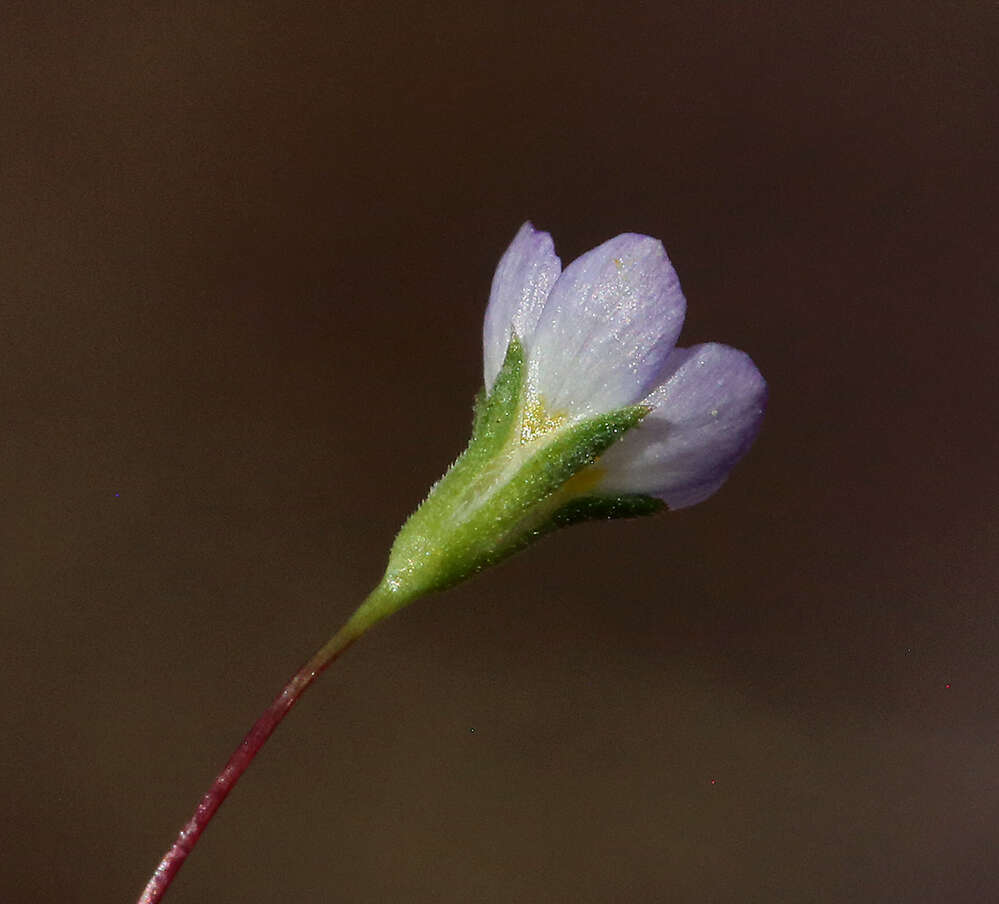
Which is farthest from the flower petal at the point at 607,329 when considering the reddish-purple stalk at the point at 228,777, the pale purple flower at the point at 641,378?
the reddish-purple stalk at the point at 228,777

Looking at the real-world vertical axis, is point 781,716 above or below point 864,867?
above

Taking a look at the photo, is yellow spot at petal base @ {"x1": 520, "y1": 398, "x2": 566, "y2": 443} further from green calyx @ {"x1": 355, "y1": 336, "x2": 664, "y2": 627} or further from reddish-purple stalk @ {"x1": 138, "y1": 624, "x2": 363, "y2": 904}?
reddish-purple stalk @ {"x1": 138, "y1": 624, "x2": 363, "y2": 904}

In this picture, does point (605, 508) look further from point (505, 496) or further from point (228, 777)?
point (228, 777)

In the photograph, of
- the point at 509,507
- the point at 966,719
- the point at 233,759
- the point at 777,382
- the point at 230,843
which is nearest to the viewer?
the point at 233,759

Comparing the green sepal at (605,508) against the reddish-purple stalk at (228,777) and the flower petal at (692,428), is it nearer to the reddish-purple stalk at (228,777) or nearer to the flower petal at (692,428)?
the flower petal at (692,428)

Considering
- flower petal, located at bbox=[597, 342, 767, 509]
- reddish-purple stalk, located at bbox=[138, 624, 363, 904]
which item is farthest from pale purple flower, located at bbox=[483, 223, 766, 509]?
reddish-purple stalk, located at bbox=[138, 624, 363, 904]

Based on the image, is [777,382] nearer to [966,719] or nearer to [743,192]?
[743,192]

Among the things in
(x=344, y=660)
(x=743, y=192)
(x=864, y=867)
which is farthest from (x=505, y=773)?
(x=743, y=192)
